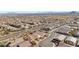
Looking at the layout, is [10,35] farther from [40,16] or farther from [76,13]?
[76,13]

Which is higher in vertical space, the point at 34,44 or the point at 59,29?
the point at 59,29

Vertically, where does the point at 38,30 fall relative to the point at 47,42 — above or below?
above

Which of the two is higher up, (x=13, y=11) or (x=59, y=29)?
(x=13, y=11)
